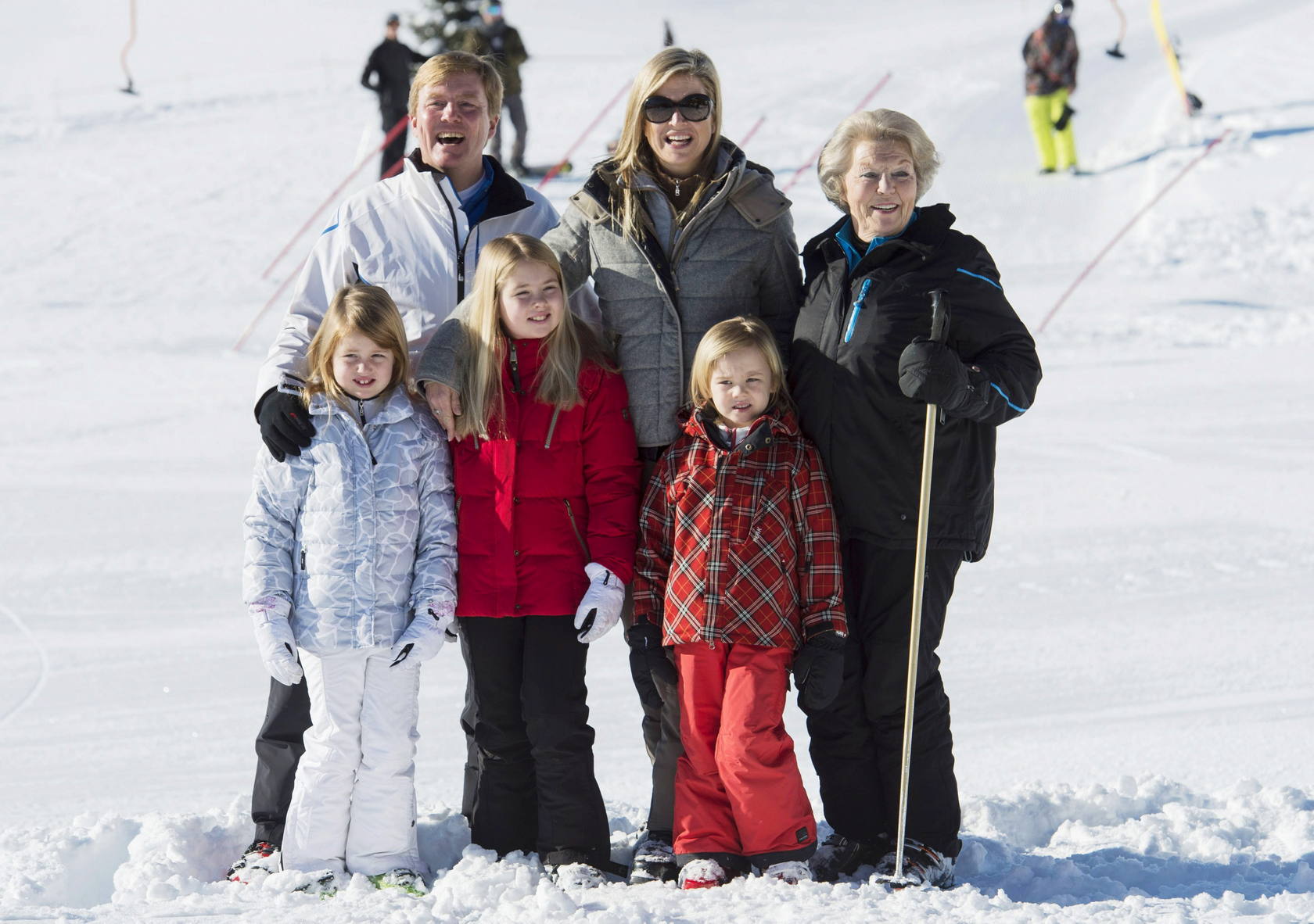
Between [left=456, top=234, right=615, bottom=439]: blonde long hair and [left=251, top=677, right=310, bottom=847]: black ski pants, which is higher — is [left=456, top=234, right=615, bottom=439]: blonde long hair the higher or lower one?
the higher one

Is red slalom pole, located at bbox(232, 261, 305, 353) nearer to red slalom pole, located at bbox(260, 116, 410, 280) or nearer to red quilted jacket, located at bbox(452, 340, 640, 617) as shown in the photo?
red slalom pole, located at bbox(260, 116, 410, 280)

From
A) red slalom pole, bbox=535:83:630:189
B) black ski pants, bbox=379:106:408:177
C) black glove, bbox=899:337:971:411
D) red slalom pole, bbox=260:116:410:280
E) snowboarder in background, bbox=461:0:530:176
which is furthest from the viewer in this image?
snowboarder in background, bbox=461:0:530:176

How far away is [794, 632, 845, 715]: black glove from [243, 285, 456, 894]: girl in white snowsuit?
0.81 meters

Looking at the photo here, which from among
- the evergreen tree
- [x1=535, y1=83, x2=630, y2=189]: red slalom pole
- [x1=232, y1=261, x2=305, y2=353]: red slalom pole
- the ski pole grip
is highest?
the evergreen tree

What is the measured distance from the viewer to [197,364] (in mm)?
8906

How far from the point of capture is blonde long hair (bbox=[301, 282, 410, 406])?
10.1ft

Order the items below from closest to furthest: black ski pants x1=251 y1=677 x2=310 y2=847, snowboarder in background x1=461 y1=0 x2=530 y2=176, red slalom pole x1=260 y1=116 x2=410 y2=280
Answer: black ski pants x1=251 y1=677 x2=310 y2=847 → red slalom pole x1=260 y1=116 x2=410 y2=280 → snowboarder in background x1=461 y1=0 x2=530 y2=176

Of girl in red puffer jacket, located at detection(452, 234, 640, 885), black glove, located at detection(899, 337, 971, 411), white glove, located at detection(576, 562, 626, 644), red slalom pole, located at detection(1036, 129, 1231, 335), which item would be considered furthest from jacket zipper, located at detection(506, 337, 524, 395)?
red slalom pole, located at detection(1036, 129, 1231, 335)

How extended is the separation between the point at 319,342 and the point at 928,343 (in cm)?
139

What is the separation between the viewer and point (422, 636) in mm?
3016

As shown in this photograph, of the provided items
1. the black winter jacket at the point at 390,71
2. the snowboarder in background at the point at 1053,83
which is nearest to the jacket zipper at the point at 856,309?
the black winter jacket at the point at 390,71

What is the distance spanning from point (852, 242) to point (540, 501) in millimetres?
933

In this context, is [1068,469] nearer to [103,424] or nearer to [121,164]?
[103,424]

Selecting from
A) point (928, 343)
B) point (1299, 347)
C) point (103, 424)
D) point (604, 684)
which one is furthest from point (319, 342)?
point (1299, 347)
